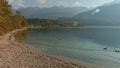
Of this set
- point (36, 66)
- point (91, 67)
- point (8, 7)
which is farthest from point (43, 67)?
point (8, 7)

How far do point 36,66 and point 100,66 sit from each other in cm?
1339

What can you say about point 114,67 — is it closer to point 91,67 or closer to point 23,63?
point 91,67

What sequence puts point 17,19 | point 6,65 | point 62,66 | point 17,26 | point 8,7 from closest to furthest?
point 6,65 < point 62,66 < point 8,7 < point 17,19 < point 17,26

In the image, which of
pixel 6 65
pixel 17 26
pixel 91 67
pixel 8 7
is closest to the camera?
pixel 6 65

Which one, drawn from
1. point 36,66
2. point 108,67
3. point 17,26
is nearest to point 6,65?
point 36,66

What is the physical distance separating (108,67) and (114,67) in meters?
1.38

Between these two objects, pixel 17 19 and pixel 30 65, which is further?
pixel 17 19

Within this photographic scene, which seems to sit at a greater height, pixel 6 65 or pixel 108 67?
pixel 6 65

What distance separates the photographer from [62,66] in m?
35.8

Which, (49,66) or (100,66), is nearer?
(49,66)

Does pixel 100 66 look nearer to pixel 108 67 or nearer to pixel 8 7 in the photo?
pixel 108 67

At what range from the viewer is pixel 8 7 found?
131250 millimetres

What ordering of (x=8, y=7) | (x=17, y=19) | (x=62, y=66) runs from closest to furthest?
(x=62, y=66), (x=8, y=7), (x=17, y=19)

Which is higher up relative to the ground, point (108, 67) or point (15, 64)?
point (15, 64)
